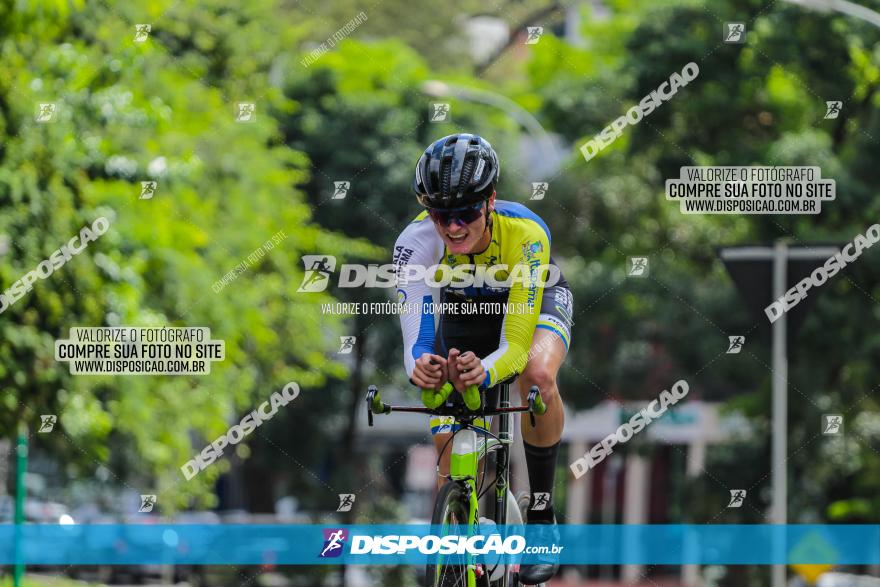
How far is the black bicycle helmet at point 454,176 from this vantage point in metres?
6.01

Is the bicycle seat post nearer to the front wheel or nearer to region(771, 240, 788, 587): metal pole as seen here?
the front wheel

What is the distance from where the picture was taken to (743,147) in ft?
61.2

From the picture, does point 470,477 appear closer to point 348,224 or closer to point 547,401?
→ point 547,401

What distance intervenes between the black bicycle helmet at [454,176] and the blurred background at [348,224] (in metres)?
4.76

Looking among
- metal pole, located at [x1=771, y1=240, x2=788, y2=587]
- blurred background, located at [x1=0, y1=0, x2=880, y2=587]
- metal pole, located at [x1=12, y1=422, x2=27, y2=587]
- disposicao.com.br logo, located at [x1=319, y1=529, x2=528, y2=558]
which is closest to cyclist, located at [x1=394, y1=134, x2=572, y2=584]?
disposicao.com.br logo, located at [x1=319, y1=529, x2=528, y2=558]

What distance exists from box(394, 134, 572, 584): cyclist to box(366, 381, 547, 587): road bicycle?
73mm

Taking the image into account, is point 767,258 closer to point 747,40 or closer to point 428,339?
point 428,339

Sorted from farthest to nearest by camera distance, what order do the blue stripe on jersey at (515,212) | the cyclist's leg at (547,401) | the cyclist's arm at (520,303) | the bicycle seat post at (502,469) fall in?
the blue stripe on jersey at (515,212)
the cyclist's leg at (547,401)
the bicycle seat post at (502,469)
the cyclist's arm at (520,303)

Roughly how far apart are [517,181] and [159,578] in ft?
29.2

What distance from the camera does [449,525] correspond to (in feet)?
18.4

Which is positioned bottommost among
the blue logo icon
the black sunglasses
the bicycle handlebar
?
the blue logo icon

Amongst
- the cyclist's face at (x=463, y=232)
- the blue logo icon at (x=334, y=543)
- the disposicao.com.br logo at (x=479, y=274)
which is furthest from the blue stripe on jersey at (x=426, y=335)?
the blue logo icon at (x=334, y=543)

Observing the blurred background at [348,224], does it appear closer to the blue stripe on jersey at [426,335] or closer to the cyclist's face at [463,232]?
the cyclist's face at [463,232]

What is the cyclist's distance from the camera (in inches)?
237
